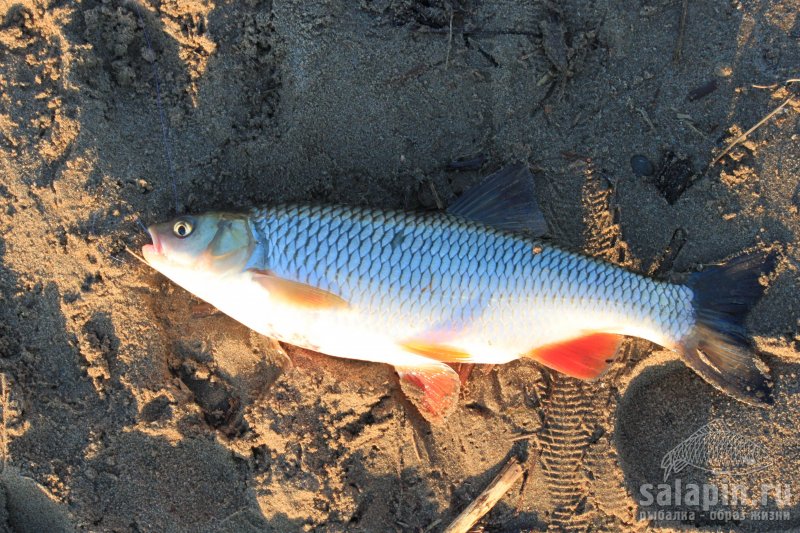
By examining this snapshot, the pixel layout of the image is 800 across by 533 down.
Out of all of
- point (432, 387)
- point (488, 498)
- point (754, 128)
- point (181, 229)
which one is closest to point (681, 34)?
point (754, 128)

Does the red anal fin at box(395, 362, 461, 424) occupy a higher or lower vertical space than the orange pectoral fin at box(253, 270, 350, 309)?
lower

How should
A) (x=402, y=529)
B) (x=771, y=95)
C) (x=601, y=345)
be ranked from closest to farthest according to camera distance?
(x=601, y=345)
(x=402, y=529)
(x=771, y=95)

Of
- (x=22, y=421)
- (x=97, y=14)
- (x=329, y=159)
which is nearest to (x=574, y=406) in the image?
(x=329, y=159)

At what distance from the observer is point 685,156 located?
3.23 metres

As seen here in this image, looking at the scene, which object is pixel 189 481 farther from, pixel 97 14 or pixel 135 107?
pixel 97 14

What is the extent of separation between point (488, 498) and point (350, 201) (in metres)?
1.83

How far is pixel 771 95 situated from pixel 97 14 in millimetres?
3821

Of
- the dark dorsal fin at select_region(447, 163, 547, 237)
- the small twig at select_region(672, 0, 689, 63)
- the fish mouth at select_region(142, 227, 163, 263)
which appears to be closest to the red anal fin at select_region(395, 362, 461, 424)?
the dark dorsal fin at select_region(447, 163, 547, 237)

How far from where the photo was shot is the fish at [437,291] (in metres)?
2.69

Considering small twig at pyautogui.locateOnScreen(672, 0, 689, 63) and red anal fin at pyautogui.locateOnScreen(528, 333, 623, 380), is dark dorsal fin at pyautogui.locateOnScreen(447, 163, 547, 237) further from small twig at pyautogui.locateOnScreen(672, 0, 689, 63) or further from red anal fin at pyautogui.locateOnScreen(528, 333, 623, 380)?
small twig at pyautogui.locateOnScreen(672, 0, 689, 63)

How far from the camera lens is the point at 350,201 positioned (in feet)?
10.4

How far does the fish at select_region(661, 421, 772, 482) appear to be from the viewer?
3039 millimetres

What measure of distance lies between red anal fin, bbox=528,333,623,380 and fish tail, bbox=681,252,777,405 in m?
0.40

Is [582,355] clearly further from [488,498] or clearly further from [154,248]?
[154,248]
